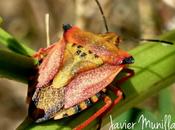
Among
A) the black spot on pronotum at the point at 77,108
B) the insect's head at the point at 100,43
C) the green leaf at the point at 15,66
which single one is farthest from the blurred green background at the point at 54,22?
the green leaf at the point at 15,66

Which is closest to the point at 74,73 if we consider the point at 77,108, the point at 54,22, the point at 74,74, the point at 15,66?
the point at 74,74

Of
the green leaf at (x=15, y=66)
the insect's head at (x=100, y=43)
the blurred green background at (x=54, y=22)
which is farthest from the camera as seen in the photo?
the blurred green background at (x=54, y=22)

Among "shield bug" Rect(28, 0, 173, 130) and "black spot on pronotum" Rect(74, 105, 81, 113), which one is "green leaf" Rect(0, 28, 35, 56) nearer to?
"shield bug" Rect(28, 0, 173, 130)

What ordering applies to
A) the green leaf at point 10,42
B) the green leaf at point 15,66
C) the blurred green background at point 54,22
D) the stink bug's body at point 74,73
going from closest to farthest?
the green leaf at point 15,66 < the green leaf at point 10,42 < the stink bug's body at point 74,73 < the blurred green background at point 54,22

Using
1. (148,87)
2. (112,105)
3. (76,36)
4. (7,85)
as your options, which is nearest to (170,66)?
(148,87)

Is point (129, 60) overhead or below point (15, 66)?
overhead

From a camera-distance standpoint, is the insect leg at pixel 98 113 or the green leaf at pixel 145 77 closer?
the insect leg at pixel 98 113

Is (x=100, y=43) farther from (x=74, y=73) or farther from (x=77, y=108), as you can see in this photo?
(x=77, y=108)

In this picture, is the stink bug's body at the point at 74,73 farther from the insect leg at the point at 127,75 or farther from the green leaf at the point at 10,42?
the green leaf at the point at 10,42
